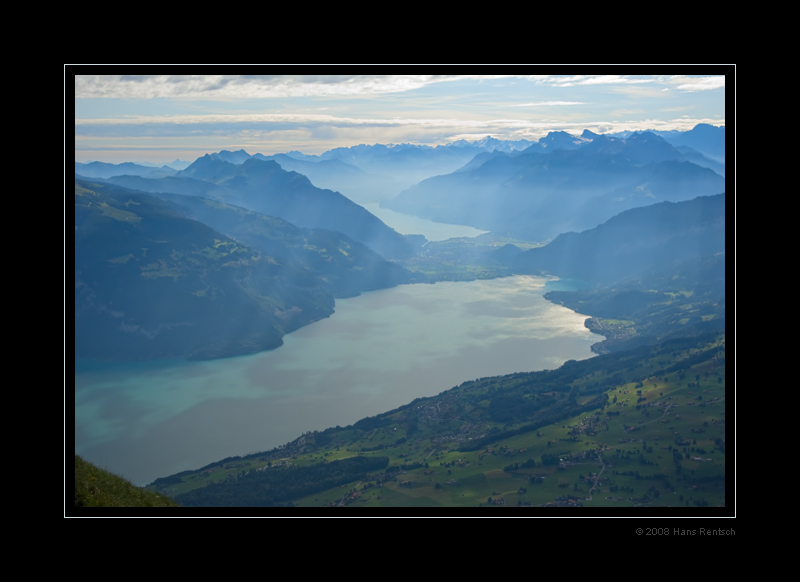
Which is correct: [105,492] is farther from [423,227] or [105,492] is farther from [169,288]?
[423,227]

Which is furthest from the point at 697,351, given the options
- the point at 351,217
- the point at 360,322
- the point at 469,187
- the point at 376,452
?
the point at 469,187

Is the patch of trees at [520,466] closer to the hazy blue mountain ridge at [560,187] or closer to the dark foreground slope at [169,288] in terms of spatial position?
the dark foreground slope at [169,288]

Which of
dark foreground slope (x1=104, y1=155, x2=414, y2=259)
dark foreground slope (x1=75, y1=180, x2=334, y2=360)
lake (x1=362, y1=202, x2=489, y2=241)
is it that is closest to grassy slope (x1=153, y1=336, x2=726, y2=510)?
dark foreground slope (x1=75, y1=180, x2=334, y2=360)

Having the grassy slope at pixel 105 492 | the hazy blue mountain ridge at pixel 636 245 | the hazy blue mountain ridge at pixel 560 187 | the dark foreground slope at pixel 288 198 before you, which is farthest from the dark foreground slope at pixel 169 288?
the hazy blue mountain ridge at pixel 560 187

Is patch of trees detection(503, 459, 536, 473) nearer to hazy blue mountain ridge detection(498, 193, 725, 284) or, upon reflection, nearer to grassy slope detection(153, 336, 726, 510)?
grassy slope detection(153, 336, 726, 510)

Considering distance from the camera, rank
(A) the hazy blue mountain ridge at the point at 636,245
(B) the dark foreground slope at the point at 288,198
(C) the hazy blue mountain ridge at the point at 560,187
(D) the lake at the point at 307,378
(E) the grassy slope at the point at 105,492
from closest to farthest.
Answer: (E) the grassy slope at the point at 105,492
(D) the lake at the point at 307,378
(A) the hazy blue mountain ridge at the point at 636,245
(B) the dark foreground slope at the point at 288,198
(C) the hazy blue mountain ridge at the point at 560,187

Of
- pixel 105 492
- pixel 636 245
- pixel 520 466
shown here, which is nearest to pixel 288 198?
pixel 636 245
